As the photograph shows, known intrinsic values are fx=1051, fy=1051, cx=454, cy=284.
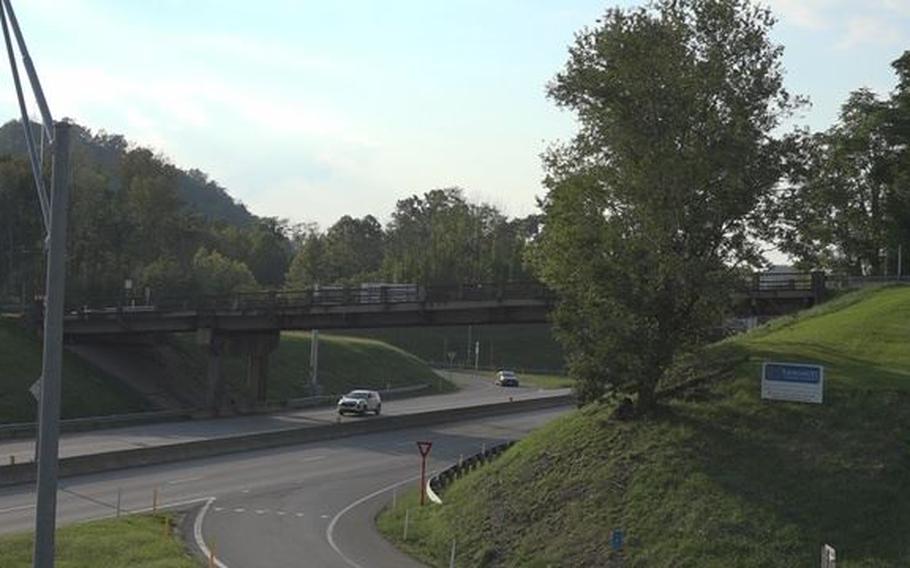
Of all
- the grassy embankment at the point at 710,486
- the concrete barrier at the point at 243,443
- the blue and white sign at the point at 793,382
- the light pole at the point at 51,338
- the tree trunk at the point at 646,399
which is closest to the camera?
the light pole at the point at 51,338

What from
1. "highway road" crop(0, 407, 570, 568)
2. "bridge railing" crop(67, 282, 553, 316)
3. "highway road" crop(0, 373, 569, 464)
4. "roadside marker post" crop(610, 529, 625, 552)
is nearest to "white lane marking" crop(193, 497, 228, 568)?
"highway road" crop(0, 407, 570, 568)

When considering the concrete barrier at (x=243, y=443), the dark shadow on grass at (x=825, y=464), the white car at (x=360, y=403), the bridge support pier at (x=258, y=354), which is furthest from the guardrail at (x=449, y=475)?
the bridge support pier at (x=258, y=354)

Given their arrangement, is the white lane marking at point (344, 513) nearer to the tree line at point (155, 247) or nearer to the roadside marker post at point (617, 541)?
the roadside marker post at point (617, 541)

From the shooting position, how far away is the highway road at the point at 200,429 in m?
45.6

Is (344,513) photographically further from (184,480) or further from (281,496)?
(184,480)

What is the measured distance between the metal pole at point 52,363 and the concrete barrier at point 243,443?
2589 cm

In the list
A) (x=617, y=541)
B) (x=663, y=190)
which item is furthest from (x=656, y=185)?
(x=617, y=541)

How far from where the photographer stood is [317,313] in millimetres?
63312

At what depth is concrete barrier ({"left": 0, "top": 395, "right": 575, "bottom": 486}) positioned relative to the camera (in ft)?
123

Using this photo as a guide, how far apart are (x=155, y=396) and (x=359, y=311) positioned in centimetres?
1492

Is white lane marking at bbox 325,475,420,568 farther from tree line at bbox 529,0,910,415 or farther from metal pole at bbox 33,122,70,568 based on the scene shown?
metal pole at bbox 33,122,70,568

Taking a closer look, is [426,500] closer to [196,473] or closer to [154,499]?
[154,499]

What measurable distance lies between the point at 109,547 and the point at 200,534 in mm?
4430

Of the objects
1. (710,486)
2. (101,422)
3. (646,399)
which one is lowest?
(101,422)
